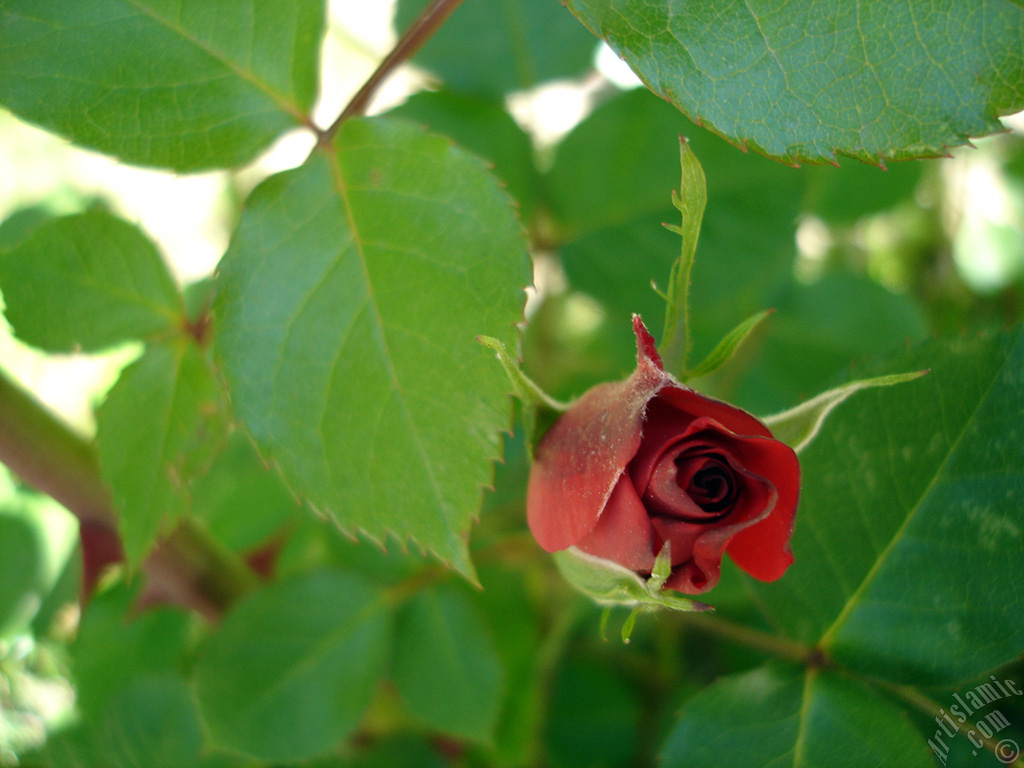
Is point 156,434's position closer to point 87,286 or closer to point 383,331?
point 87,286

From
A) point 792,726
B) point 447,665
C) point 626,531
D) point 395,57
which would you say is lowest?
point 447,665

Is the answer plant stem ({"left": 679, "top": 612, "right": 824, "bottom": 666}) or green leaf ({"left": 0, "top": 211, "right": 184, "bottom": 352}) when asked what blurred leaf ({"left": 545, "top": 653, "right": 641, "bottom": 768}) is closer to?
plant stem ({"left": 679, "top": 612, "right": 824, "bottom": 666})

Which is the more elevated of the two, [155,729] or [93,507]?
[93,507]

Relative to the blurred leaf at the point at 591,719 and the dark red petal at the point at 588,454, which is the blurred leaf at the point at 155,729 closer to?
the blurred leaf at the point at 591,719

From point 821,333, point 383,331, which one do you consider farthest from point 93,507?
point 821,333

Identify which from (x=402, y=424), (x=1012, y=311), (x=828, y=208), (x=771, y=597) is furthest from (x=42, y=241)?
(x=1012, y=311)

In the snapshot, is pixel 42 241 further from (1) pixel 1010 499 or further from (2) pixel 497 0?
(1) pixel 1010 499

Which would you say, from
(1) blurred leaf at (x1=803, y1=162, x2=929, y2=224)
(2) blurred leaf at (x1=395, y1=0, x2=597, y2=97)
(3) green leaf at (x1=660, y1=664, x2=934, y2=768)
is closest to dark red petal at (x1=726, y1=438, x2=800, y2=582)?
(3) green leaf at (x1=660, y1=664, x2=934, y2=768)
